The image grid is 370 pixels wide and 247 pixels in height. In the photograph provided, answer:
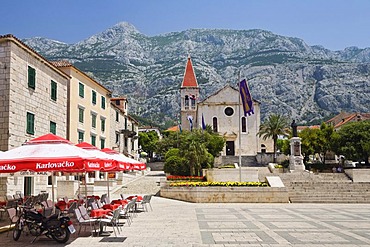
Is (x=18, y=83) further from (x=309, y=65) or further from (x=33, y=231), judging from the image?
(x=309, y=65)

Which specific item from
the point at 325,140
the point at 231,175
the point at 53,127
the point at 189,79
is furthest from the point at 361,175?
the point at 189,79

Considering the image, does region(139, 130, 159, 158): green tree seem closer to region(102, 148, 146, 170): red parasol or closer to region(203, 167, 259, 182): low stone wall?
region(203, 167, 259, 182): low stone wall

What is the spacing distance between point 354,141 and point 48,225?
46103 millimetres

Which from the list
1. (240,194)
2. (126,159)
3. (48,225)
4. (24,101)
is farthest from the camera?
(240,194)

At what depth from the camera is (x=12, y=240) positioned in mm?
11117

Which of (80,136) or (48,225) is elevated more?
(80,136)

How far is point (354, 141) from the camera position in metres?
49.2

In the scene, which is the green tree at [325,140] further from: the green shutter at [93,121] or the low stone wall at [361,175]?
the green shutter at [93,121]

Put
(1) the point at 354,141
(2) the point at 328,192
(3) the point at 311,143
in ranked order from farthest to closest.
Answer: (3) the point at 311,143, (1) the point at 354,141, (2) the point at 328,192

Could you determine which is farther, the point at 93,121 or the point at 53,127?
the point at 93,121

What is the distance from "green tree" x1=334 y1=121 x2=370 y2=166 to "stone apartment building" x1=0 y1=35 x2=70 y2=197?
36.9m

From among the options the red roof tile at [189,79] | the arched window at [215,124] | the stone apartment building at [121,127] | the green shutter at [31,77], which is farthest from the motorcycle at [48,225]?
the red roof tile at [189,79]

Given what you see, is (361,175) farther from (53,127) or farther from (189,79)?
(189,79)

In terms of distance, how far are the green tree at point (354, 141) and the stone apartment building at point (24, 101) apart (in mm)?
36864
